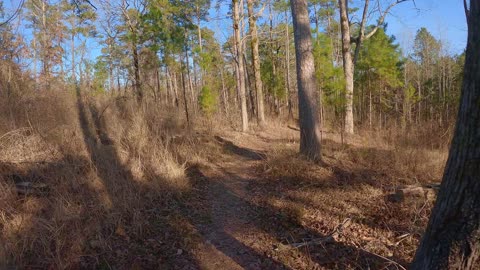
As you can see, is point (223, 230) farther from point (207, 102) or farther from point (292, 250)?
point (207, 102)

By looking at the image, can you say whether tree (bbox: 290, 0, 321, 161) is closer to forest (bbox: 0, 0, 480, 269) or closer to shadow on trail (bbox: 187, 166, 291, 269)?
forest (bbox: 0, 0, 480, 269)

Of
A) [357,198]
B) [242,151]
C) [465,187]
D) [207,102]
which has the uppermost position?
[207,102]

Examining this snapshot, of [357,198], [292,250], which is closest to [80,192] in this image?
[292,250]

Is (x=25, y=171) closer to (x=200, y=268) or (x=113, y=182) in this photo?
(x=113, y=182)

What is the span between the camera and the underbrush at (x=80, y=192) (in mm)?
3258

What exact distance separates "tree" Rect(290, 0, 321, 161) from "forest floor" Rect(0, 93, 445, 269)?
1.47 ft

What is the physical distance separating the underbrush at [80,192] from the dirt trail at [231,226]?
443 millimetres

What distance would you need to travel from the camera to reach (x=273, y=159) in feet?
21.3

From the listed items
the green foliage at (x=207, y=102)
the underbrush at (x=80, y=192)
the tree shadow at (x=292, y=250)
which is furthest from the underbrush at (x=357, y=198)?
the green foliage at (x=207, y=102)

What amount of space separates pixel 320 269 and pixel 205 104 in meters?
11.4

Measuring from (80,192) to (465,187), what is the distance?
4.41m

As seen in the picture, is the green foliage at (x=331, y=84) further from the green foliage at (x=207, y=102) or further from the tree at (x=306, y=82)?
the green foliage at (x=207, y=102)

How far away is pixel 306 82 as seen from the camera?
6555 millimetres

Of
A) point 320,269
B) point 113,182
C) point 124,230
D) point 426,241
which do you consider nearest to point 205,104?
point 113,182
